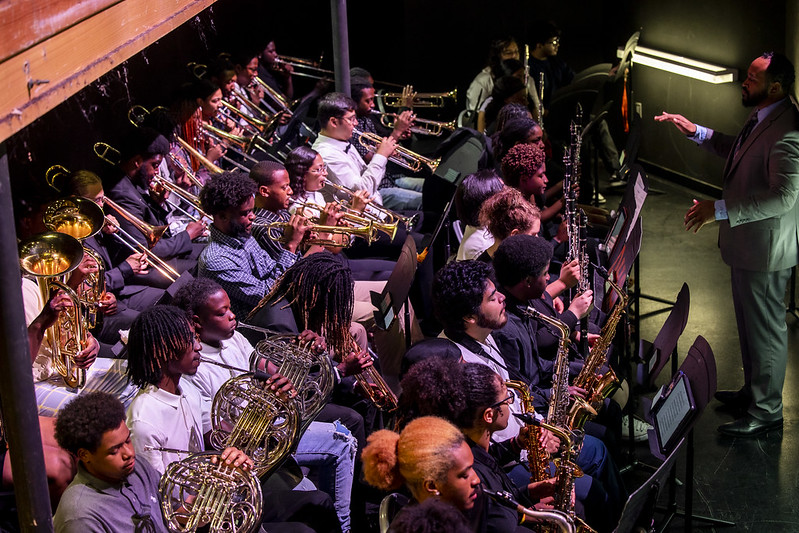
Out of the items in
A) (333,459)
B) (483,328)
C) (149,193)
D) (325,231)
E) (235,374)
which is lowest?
(333,459)

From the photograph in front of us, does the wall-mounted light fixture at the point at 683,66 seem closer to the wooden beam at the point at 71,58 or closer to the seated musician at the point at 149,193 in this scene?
the seated musician at the point at 149,193

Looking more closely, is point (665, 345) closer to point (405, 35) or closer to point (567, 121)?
point (567, 121)

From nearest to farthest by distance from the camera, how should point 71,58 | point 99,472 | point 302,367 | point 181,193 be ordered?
point 71,58
point 99,472
point 302,367
point 181,193

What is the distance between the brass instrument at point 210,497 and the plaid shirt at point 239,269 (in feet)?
5.48

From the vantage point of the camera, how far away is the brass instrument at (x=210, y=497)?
2.89 m

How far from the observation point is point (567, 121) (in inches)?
352

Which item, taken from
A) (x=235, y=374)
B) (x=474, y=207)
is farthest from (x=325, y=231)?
(x=235, y=374)

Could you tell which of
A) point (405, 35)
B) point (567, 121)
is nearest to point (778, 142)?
point (567, 121)

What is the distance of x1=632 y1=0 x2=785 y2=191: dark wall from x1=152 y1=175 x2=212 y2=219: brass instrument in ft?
17.1

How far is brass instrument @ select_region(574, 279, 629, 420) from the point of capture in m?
4.19

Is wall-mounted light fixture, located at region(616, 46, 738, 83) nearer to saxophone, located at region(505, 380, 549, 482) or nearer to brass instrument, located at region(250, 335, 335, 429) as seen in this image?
saxophone, located at region(505, 380, 549, 482)

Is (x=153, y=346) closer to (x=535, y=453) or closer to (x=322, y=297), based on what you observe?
(x=322, y=297)

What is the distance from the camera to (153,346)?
11.0 feet

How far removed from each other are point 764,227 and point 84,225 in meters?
3.53
